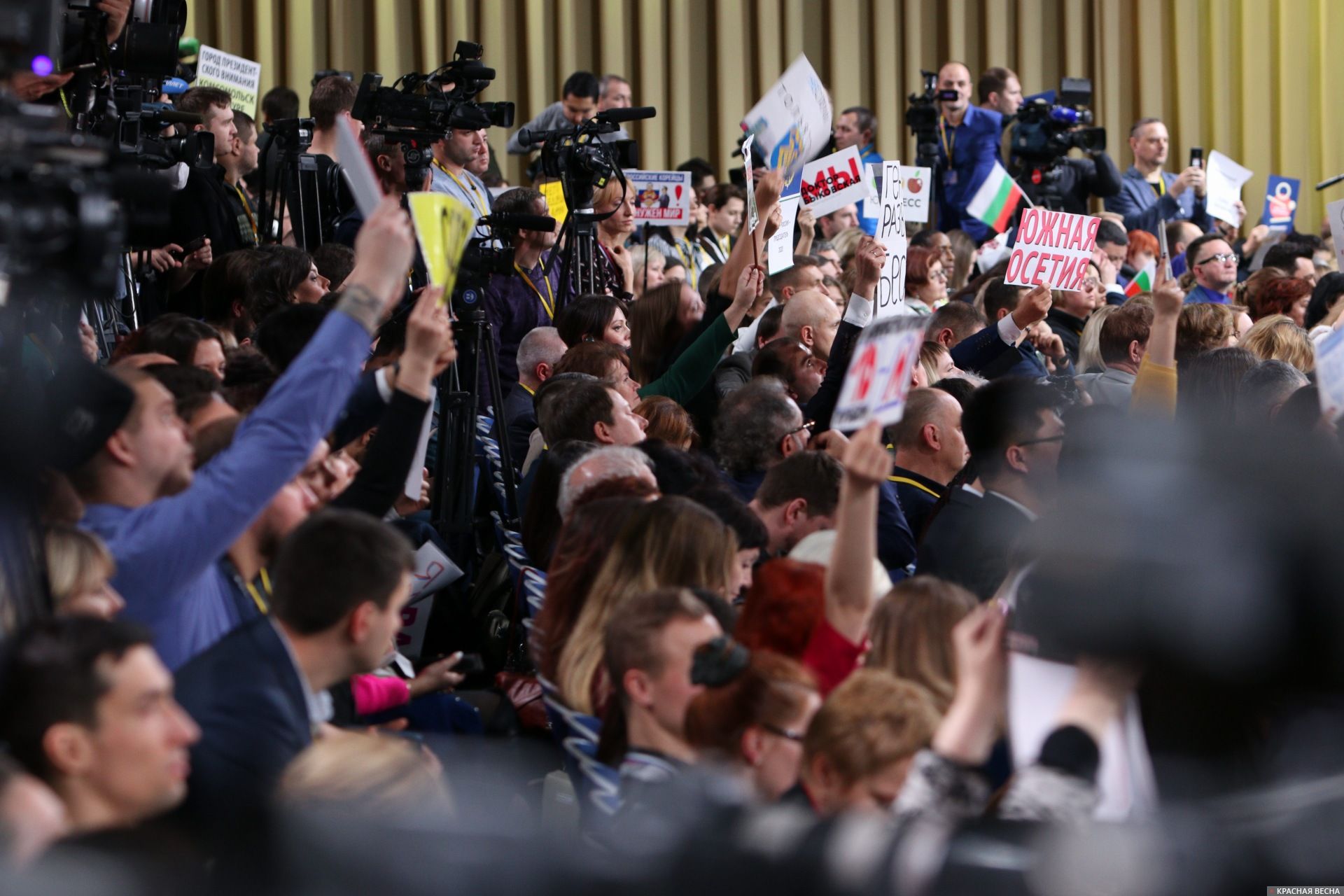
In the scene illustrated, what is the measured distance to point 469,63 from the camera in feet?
14.9

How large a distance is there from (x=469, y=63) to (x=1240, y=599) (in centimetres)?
359

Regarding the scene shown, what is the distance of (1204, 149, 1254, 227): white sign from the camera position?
852cm

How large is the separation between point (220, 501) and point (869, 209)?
371 centimetres

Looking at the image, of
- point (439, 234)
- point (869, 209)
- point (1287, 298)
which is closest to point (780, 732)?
point (439, 234)

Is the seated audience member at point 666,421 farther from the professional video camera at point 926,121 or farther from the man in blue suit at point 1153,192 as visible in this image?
the man in blue suit at point 1153,192

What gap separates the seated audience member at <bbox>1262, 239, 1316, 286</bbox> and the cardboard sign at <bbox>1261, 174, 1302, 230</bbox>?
2.08m

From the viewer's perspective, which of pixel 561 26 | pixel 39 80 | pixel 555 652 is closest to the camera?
pixel 555 652

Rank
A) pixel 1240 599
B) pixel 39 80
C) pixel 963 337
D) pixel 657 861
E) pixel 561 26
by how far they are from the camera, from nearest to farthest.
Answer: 1. pixel 657 861
2. pixel 1240 599
3. pixel 39 80
4. pixel 963 337
5. pixel 561 26

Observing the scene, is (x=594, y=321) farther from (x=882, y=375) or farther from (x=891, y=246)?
(x=882, y=375)

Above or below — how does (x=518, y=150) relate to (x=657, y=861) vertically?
above

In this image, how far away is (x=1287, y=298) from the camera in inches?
222

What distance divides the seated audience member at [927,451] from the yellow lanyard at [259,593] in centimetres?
159

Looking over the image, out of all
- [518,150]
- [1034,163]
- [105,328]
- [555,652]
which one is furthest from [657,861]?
[1034,163]

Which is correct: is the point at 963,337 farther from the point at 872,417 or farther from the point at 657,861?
the point at 657,861
